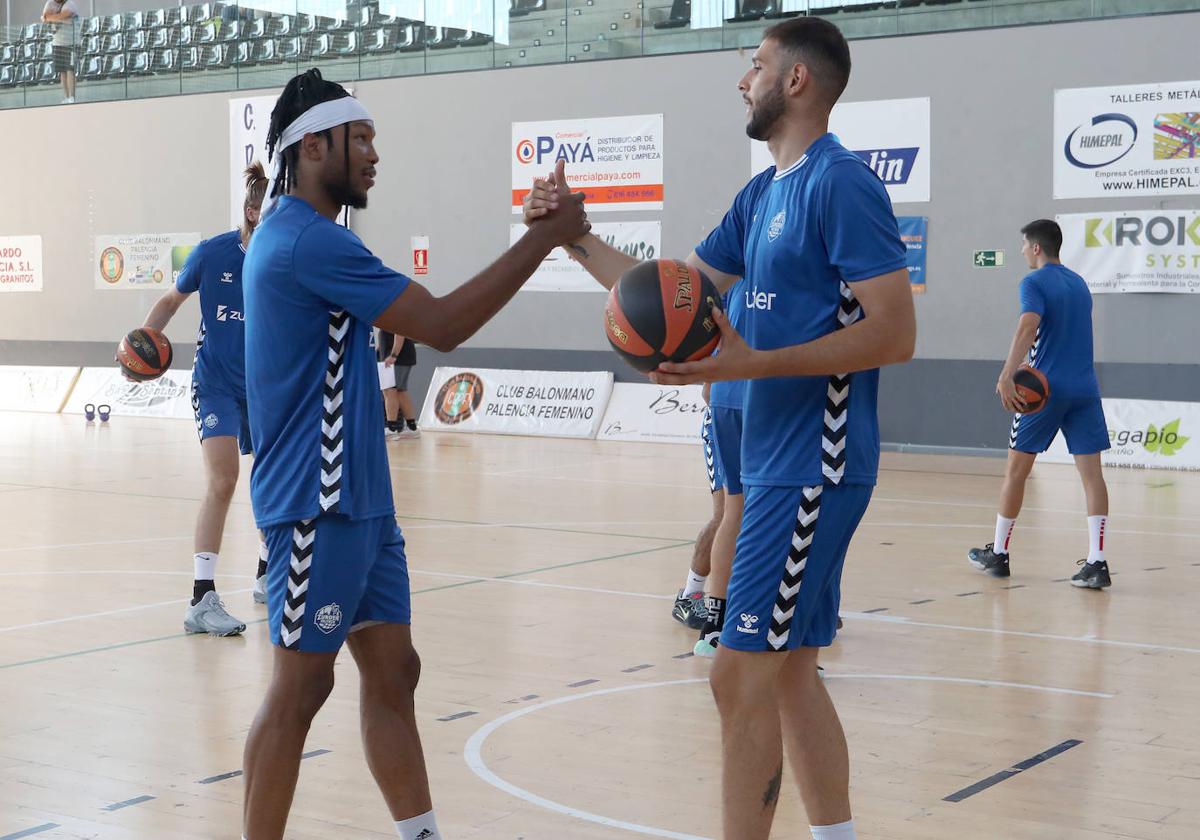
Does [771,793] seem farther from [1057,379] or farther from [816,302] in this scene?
[1057,379]

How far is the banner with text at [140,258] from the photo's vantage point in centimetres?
2214

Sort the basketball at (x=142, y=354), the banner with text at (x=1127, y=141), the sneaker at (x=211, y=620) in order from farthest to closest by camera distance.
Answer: the banner with text at (x=1127, y=141) < the basketball at (x=142, y=354) < the sneaker at (x=211, y=620)

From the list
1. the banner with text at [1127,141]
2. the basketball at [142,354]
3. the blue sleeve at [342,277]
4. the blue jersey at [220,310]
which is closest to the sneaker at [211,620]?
the blue jersey at [220,310]

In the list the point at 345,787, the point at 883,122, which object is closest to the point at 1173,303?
the point at 883,122

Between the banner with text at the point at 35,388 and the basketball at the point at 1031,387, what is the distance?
1722cm

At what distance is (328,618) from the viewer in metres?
3.29

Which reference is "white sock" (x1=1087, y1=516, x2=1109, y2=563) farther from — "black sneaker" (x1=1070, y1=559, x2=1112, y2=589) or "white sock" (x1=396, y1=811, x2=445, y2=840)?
"white sock" (x1=396, y1=811, x2=445, y2=840)

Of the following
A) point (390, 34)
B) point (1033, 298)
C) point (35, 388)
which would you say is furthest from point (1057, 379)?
point (35, 388)

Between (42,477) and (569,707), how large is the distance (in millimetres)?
9205

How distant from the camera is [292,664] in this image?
131 inches

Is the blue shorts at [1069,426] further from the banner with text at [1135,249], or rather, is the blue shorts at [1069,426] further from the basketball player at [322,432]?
the banner with text at [1135,249]

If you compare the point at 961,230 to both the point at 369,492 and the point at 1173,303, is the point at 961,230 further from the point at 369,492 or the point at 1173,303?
the point at 369,492

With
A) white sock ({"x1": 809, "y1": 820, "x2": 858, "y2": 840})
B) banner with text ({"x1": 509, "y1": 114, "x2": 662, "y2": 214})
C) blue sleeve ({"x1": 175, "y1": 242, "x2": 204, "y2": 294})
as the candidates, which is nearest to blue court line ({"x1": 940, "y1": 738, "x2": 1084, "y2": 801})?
white sock ({"x1": 809, "y1": 820, "x2": 858, "y2": 840})

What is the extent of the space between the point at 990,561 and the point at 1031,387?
1.04 meters
